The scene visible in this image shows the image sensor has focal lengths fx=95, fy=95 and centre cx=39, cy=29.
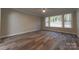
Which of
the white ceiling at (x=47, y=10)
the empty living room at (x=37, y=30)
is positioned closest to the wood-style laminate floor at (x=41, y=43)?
the empty living room at (x=37, y=30)

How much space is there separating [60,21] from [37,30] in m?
0.54

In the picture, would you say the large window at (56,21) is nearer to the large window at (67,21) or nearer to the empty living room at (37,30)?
the empty living room at (37,30)

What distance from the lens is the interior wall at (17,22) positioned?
194 cm

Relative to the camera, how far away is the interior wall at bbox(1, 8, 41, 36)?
1.94m

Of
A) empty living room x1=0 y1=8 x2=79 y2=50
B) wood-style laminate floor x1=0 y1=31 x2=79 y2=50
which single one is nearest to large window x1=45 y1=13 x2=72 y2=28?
empty living room x1=0 y1=8 x2=79 y2=50

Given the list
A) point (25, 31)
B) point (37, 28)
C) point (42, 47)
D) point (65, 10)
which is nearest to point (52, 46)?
point (42, 47)

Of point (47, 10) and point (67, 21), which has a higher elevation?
point (47, 10)

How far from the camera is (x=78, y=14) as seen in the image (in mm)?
1968

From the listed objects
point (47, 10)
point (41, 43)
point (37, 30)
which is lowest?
point (41, 43)

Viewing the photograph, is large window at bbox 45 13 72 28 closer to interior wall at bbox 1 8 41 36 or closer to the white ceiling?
the white ceiling

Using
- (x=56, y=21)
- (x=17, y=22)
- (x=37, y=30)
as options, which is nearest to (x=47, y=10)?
(x=56, y=21)

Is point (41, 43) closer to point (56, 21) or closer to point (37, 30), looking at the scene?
point (37, 30)

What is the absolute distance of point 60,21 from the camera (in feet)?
6.77
